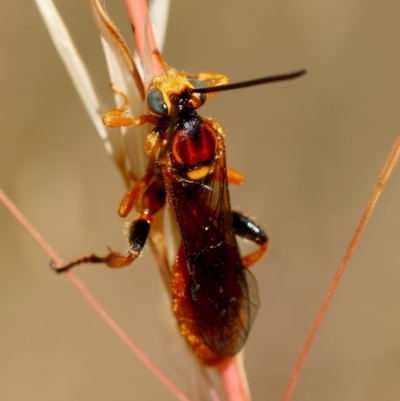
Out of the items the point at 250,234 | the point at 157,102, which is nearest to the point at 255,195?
the point at 250,234

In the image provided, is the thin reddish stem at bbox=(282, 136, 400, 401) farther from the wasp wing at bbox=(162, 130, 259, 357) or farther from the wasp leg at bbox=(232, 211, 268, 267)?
the wasp leg at bbox=(232, 211, 268, 267)

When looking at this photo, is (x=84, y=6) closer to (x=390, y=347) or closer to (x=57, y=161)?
(x=57, y=161)

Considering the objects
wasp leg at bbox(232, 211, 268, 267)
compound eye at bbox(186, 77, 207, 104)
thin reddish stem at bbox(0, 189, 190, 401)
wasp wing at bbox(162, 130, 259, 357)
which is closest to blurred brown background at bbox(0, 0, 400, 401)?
wasp leg at bbox(232, 211, 268, 267)

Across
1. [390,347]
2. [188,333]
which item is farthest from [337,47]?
[188,333]

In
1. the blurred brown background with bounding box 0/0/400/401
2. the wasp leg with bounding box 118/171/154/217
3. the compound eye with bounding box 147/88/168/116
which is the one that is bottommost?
the blurred brown background with bounding box 0/0/400/401

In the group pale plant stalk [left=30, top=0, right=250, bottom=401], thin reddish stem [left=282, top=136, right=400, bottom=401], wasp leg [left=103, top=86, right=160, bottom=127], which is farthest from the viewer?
wasp leg [left=103, top=86, right=160, bottom=127]

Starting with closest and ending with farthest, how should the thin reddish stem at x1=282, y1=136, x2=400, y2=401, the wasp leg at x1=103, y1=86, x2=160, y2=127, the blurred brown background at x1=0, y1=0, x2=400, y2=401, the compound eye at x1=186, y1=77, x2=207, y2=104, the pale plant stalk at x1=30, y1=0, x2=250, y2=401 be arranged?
the thin reddish stem at x1=282, y1=136, x2=400, y2=401 < the pale plant stalk at x1=30, y1=0, x2=250, y2=401 < the wasp leg at x1=103, y1=86, x2=160, y2=127 < the compound eye at x1=186, y1=77, x2=207, y2=104 < the blurred brown background at x1=0, y1=0, x2=400, y2=401

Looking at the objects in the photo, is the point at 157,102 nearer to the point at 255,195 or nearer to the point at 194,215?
the point at 194,215

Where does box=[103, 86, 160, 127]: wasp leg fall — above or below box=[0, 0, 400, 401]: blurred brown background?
above
